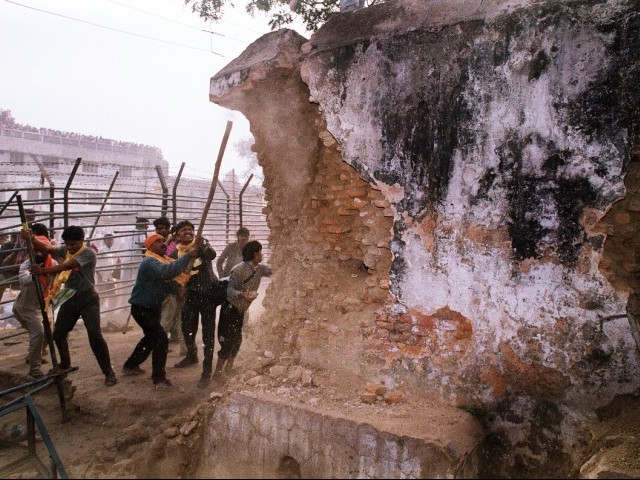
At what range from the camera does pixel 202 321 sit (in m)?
4.77

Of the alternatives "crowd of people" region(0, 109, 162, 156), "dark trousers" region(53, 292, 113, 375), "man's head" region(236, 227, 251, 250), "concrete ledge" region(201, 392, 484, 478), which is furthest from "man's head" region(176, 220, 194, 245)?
"crowd of people" region(0, 109, 162, 156)

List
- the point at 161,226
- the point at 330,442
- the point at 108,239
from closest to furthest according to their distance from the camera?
the point at 330,442, the point at 161,226, the point at 108,239

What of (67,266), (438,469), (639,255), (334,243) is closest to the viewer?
(438,469)

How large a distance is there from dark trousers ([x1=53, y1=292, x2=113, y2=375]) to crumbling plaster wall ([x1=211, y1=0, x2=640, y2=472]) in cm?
206

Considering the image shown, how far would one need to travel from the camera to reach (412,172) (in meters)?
3.29

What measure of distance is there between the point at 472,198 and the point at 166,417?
11.0ft

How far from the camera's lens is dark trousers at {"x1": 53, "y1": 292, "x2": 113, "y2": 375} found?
4.43 meters

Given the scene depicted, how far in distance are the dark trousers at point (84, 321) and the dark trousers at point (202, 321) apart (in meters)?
0.88

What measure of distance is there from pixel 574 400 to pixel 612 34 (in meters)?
2.27

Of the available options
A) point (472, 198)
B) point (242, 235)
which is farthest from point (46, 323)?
point (472, 198)

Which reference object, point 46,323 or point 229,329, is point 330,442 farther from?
point 46,323

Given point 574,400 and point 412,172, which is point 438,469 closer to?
point 574,400

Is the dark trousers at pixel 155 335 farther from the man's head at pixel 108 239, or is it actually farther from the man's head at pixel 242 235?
the man's head at pixel 108 239

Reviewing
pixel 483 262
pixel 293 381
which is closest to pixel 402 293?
pixel 483 262
